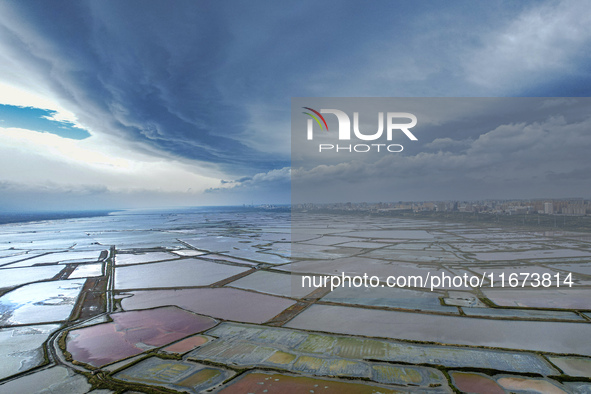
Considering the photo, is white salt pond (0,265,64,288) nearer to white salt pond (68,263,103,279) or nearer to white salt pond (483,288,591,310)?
white salt pond (68,263,103,279)

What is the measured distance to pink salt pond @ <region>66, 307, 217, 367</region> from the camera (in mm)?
6746

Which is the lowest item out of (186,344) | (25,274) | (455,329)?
(25,274)

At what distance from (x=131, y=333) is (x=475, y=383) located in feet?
25.8

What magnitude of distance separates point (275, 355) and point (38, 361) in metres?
5.09

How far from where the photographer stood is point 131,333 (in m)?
7.89

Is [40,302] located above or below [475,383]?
below

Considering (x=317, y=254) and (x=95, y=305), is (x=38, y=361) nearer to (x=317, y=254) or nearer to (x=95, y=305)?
(x=95, y=305)

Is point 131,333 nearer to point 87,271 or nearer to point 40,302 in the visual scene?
point 40,302

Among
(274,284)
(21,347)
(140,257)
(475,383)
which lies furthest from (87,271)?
(475,383)

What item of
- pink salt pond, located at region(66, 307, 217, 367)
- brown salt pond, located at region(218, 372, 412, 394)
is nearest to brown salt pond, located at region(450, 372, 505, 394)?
brown salt pond, located at region(218, 372, 412, 394)

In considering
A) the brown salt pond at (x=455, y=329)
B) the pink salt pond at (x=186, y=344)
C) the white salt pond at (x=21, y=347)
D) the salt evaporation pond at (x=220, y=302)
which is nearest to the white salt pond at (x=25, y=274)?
the salt evaporation pond at (x=220, y=302)

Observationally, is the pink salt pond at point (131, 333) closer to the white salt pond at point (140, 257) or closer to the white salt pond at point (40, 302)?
the white salt pond at point (40, 302)

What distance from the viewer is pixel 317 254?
21.4 metres

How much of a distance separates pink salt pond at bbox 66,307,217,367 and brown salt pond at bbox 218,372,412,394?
2.80 meters
